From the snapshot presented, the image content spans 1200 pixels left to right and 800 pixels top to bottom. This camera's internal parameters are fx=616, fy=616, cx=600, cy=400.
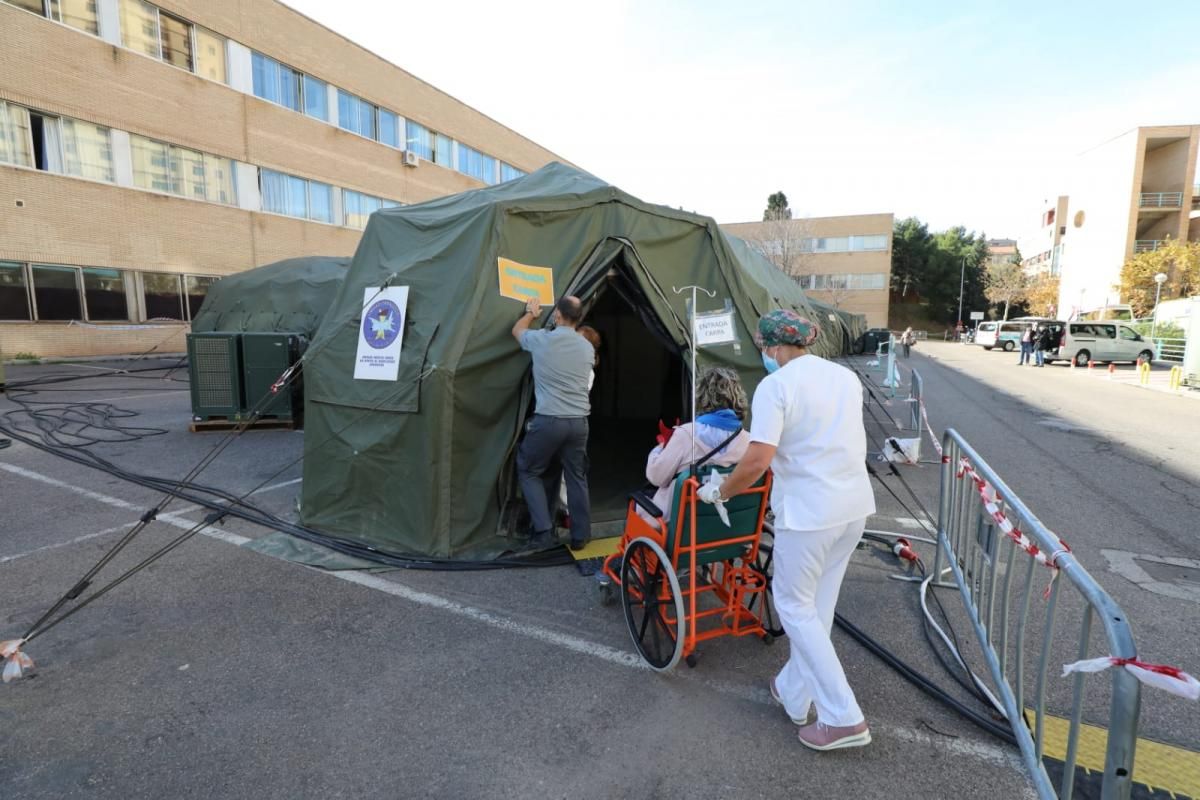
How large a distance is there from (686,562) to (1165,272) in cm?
4415

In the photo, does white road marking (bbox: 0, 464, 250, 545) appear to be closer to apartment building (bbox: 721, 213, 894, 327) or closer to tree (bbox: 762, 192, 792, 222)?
apartment building (bbox: 721, 213, 894, 327)

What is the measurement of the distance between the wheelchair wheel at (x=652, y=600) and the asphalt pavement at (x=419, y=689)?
0.12 meters

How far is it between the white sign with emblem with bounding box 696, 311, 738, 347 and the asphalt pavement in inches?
87.3

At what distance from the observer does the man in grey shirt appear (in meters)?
4.68

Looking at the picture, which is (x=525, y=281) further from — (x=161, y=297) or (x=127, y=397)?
(x=161, y=297)

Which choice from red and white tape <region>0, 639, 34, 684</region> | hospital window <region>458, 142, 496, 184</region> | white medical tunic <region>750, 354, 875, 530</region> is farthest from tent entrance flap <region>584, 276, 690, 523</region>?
hospital window <region>458, 142, 496, 184</region>

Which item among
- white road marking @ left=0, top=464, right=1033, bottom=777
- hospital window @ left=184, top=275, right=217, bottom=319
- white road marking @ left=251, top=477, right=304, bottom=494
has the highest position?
hospital window @ left=184, top=275, right=217, bottom=319

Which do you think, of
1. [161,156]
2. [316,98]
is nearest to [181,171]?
[161,156]

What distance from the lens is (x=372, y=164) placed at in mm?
26609

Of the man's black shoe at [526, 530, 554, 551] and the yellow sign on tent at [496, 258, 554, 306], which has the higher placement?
→ the yellow sign on tent at [496, 258, 554, 306]

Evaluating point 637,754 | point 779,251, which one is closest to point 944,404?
point 637,754

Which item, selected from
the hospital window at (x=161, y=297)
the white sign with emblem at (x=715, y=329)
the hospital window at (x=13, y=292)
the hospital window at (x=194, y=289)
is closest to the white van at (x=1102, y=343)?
the white sign with emblem at (x=715, y=329)

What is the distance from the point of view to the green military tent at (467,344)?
4.80 m

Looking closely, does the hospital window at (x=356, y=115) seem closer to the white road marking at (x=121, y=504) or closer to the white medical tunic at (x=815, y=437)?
the white road marking at (x=121, y=504)
